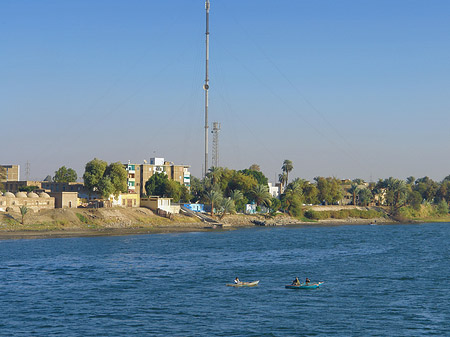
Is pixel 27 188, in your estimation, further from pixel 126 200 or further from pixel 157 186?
pixel 157 186

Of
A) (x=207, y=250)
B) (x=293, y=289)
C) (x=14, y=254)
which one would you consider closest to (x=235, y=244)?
(x=207, y=250)

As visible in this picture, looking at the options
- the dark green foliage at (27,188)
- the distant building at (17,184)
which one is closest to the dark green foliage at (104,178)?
the dark green foliage at (27,188)

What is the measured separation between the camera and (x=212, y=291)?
68875 mm

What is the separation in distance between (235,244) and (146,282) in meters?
52.3

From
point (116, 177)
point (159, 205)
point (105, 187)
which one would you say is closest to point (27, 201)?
point (105, 187)

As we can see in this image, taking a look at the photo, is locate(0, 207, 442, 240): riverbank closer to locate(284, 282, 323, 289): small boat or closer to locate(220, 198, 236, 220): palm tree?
locate(220, 198, 236, 220): palm tree

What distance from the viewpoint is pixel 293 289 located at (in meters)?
70.2

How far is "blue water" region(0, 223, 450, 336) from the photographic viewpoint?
53031 millimetres

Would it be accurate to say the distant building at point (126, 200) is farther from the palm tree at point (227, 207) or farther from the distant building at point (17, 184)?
the distant building at point (17, 184)

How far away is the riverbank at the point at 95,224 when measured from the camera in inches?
5064

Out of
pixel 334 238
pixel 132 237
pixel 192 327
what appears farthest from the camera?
pixel 334 238

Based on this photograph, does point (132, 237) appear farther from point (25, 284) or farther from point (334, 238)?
point (25, 284)

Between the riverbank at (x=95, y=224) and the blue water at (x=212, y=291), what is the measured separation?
43.2 feet

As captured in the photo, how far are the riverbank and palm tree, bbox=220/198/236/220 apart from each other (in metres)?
4.03
